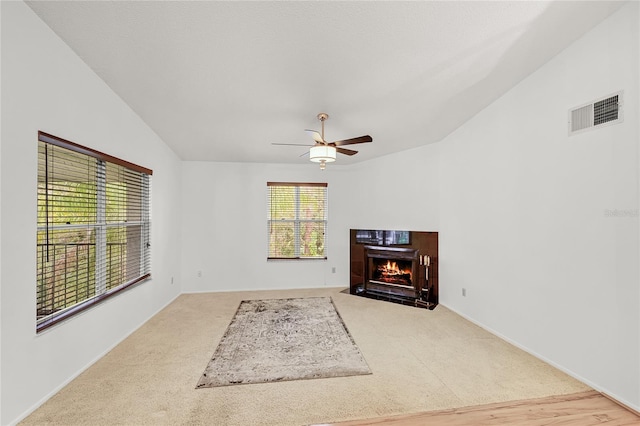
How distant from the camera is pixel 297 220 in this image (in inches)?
225

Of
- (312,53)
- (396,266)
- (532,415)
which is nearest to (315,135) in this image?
(312,53)

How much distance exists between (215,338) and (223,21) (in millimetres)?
3180

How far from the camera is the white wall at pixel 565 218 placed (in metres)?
2.06

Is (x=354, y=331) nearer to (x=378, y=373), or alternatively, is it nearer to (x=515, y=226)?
(x=378, y=373)

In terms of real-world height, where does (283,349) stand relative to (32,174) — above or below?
below

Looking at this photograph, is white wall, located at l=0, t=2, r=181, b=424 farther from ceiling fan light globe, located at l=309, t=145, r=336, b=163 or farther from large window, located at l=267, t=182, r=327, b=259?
large window, located at l=267, t=182, r=327, b=259

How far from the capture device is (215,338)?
3246 millimetres

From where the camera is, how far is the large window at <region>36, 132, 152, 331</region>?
2104mm

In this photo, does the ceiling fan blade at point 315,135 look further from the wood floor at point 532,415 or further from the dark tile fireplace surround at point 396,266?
the dark tile fireplace surround at point 396,266

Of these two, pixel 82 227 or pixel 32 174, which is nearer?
pixel 32 174

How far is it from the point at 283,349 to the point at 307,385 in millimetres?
716

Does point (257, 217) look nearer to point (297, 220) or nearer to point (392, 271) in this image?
point (297, 220)

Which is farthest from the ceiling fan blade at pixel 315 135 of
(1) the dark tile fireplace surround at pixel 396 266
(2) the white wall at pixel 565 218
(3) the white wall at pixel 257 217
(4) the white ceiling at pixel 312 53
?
(1) the dark tile fireplace surround at pixel 396 266

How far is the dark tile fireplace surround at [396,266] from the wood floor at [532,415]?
2.25 meters
